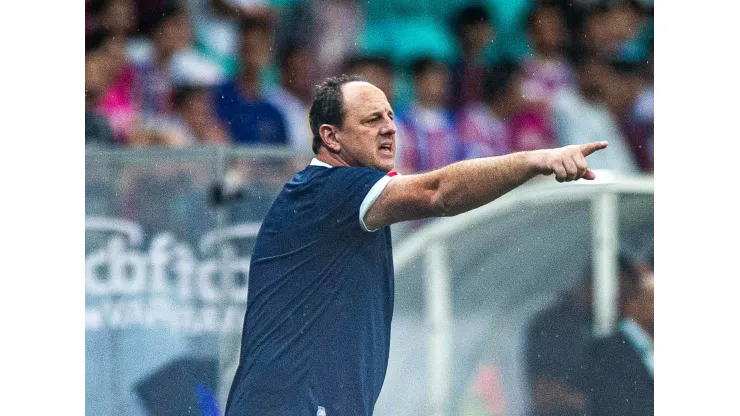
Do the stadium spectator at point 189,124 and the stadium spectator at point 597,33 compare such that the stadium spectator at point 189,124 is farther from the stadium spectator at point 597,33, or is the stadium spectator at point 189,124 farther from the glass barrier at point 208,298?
the stadium spectator at point 597,33

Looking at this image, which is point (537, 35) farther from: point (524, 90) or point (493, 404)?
point (493, 404)

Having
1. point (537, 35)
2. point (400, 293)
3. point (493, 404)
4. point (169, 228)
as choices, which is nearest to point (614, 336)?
point (493, 404)

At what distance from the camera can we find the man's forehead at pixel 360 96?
3477mm

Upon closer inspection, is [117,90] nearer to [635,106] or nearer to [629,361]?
[635,106]

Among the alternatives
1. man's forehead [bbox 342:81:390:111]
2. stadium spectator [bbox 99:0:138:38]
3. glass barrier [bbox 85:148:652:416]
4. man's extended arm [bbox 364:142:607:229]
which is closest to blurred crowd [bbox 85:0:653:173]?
stadium spectator [bbox 99:0:138:38]

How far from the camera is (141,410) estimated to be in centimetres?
470

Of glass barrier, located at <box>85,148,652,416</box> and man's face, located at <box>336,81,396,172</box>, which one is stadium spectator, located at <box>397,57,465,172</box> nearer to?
glass barrier, located at <box>85,148,652,416</box>

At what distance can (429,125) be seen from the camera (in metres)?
4.89

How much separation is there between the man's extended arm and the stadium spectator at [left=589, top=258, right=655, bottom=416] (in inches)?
82.2

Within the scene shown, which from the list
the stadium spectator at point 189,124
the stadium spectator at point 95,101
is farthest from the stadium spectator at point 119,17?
the stadium spectator at point 189,124

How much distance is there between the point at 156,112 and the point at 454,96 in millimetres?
1266

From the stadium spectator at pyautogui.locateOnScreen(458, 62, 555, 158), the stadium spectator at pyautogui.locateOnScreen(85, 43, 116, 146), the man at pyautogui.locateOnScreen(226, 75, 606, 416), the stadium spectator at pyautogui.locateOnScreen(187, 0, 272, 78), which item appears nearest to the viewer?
the man at pyautogui.locateOnScreen(226, 75, 606, 416)

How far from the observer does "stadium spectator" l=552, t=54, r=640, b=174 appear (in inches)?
198

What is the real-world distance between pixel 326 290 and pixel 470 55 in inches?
79.4
